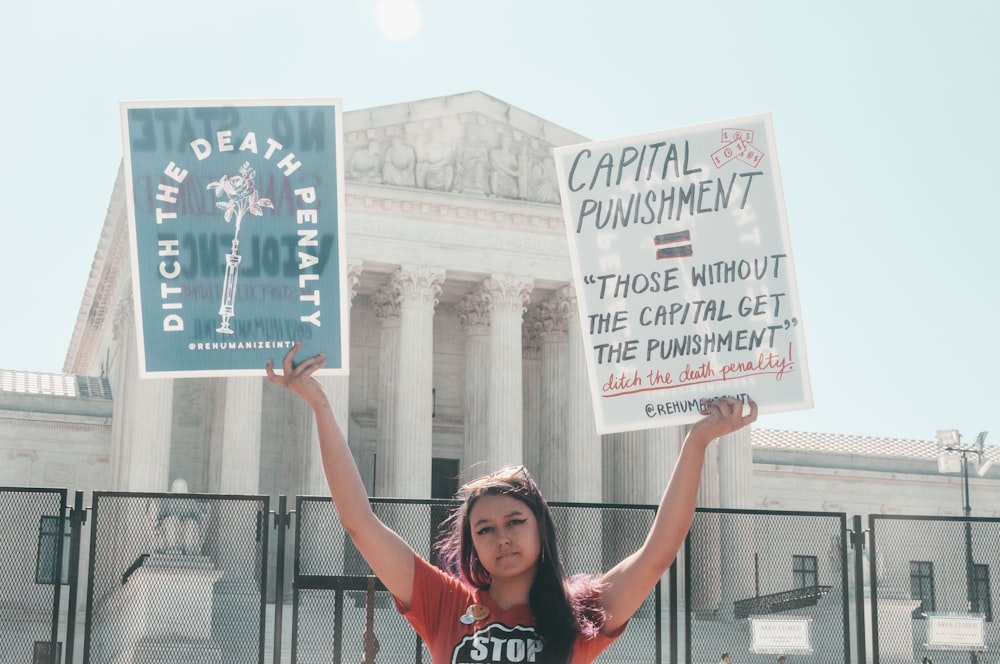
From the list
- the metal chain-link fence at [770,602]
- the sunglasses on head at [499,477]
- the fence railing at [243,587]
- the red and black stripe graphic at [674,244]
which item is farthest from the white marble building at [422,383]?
the sunglasses on head at [499,477]

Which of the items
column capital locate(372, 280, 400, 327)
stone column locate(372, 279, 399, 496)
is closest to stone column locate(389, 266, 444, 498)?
stone column locate(372, 279, 399, 496)

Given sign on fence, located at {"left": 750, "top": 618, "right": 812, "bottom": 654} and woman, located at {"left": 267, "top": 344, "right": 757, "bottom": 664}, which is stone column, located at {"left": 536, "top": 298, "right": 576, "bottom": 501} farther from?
woman, located at {"left": 267, "top": 344, "right": 757, "bottom": 664}

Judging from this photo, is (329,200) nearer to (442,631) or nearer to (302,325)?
(302,325)

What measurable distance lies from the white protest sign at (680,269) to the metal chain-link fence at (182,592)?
4.66 meters

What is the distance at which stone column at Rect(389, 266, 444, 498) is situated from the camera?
46.5 meters

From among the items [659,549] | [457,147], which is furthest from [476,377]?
[659,549]

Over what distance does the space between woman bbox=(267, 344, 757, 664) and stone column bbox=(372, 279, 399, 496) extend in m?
42.4

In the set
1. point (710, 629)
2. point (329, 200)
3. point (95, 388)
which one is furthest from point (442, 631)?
point (95, 388)

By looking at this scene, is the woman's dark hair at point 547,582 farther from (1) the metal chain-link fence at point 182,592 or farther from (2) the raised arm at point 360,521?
(1) the metal chain-link fence at point 182,592

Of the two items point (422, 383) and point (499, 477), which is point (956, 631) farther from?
point (422, 383)

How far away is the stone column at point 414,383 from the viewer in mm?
46531

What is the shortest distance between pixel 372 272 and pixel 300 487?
858 centimetres

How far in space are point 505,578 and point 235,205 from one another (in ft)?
17.1

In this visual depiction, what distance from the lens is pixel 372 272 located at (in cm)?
4953
